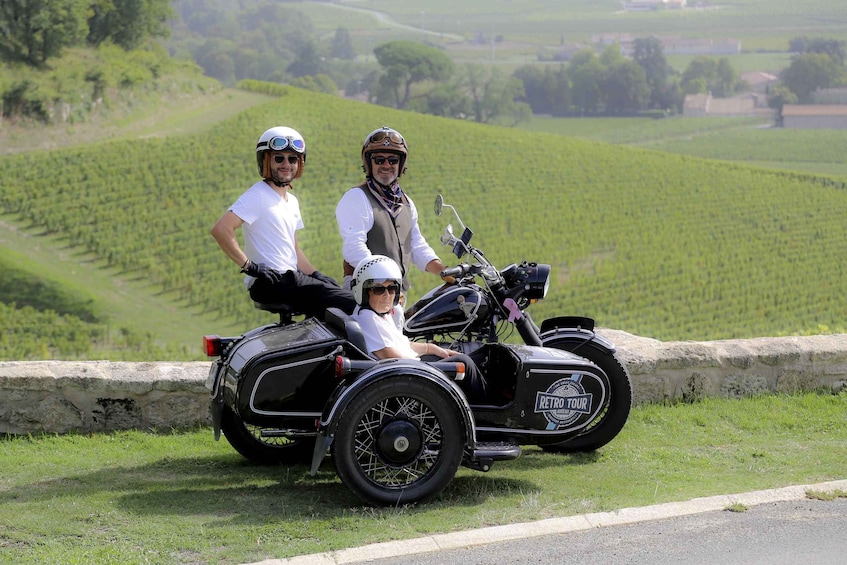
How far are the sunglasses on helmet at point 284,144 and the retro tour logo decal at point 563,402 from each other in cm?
197

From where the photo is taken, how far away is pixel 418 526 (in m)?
5.27

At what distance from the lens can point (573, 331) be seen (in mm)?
6996

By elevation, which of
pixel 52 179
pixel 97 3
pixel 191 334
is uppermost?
pixel 97 3

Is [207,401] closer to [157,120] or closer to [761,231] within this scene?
[761,231]

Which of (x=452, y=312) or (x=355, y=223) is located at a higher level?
(x=355, y=223)

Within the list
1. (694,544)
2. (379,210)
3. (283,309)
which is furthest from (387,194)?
(694,544)

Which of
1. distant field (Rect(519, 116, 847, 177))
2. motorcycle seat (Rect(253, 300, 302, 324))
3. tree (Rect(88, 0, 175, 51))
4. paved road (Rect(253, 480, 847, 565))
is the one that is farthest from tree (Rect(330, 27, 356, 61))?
paved road (Rect(253, 480, 847, 565))

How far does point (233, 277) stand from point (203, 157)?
1642 cm

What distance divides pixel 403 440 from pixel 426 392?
267 millimetres

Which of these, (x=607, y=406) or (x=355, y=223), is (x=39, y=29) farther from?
(x=607, y=406)

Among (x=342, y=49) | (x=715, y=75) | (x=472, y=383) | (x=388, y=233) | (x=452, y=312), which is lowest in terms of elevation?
(x=472, y=383)

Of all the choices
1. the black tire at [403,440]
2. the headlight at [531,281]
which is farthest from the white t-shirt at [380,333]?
the headlight at [531,281]

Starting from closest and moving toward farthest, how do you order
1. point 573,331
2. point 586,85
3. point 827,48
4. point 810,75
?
1. point 573,331
2. point 810,75
3. point 586,85
4. point 827,48

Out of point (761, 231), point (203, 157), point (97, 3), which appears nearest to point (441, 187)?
point (203, 157)
